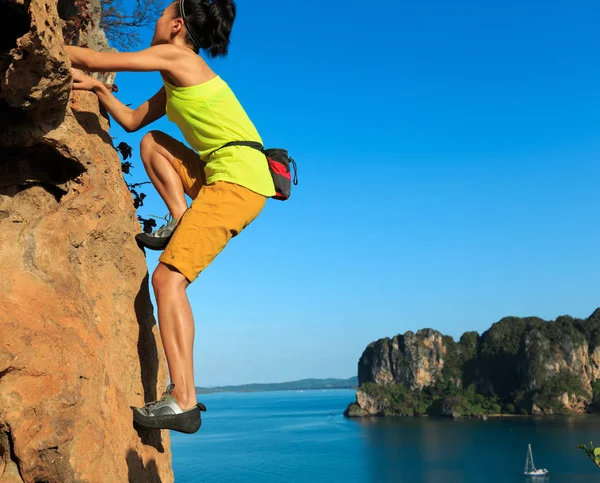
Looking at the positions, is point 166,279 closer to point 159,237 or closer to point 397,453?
point 159,237

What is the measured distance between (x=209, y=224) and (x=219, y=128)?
1.53 ft

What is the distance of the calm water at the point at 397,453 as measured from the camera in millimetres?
48125

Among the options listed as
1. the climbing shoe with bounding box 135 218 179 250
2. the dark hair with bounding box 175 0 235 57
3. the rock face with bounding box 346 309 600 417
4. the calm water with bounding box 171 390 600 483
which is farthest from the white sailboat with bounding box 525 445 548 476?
the dark hair with bounding box 175 0 235 57

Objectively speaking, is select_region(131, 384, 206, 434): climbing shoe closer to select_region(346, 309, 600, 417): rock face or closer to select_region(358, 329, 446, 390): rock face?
select_region(346, 309, 600, 417): rock face

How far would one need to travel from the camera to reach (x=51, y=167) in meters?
2.51

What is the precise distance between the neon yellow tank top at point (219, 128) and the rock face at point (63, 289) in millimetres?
466

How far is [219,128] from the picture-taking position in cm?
277

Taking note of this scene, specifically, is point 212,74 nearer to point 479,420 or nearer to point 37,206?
point 37,206

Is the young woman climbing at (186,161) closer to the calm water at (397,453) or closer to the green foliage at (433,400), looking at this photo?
the calm water at (397,453)

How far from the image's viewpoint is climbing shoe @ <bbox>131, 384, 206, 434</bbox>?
8.21 ft

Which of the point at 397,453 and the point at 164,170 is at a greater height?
the point at 164,170

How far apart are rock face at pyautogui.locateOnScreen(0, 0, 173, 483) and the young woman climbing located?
0.20m

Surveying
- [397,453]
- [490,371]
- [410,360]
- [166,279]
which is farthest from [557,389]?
[166,279]

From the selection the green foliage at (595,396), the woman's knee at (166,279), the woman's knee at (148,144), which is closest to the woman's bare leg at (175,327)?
the woman's knee at (166,279)
